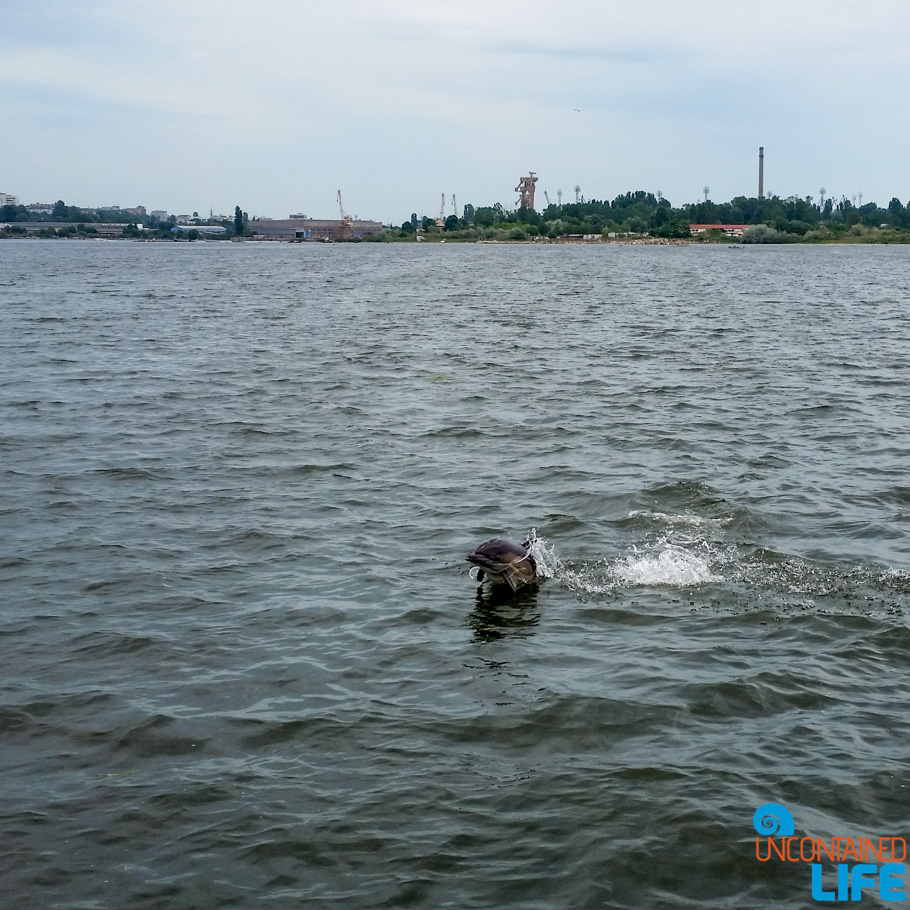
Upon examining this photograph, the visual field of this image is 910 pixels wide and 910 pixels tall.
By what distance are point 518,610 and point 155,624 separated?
14.0ft

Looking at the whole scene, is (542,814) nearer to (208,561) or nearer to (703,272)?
(208,561)

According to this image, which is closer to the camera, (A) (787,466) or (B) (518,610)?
(B) (518,610)

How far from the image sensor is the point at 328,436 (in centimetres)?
2173

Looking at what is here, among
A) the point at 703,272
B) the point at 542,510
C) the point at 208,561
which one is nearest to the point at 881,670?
the point at 542,510

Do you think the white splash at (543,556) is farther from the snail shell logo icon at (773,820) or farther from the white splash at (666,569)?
the snail shell logo icon at (773,820)

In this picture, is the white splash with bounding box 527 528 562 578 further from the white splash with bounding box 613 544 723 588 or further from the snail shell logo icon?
the snail shell logo icon

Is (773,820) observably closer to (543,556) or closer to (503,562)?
(503,562)

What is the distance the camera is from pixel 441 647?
11328mm

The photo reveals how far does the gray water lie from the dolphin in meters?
0.29

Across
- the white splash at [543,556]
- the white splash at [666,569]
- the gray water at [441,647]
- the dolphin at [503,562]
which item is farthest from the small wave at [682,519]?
the dolphin at [503,562]

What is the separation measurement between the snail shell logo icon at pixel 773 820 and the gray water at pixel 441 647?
0.43 ft

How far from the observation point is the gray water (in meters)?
7.77

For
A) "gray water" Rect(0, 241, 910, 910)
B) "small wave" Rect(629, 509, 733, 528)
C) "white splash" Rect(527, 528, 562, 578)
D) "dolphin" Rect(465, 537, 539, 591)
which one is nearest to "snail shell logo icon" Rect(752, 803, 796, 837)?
"gray water" Rect(0, 241, 910, 910)

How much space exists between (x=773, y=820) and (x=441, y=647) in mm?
4287
